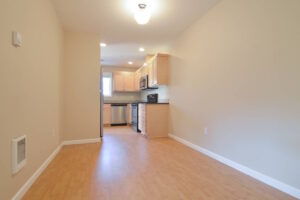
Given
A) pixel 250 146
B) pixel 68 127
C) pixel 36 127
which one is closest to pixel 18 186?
pixel 36 127

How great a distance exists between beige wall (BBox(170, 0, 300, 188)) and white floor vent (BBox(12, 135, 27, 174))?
105 inches

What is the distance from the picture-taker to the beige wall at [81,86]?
3932 mm

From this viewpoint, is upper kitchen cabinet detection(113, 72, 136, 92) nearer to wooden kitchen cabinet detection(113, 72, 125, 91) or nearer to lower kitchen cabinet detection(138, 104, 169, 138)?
wooden kitchen cabinet detection(113, 72, 125, 91)

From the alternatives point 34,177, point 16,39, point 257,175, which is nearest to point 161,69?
point 257,175

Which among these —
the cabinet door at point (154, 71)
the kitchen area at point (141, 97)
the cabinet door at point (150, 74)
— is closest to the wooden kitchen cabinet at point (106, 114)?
the kitchen area at point (141, 97)

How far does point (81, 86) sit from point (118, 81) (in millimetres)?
3402

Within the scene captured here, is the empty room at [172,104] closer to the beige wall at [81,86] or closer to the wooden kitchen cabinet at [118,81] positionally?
the beige wall at [81,86]

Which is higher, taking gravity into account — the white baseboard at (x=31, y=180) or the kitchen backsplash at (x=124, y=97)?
the kitchen backsplash at (x=124, y=97)

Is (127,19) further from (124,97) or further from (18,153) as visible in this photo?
(124,97)

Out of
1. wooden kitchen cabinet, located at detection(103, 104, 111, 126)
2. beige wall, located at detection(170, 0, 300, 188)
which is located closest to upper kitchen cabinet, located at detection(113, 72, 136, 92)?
wooden kitchen cabinet, located at detection(103, 104, 111, 126)

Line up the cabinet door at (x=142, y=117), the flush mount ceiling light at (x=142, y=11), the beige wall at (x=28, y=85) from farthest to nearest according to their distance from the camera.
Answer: the cabinet door at (x=142, y=117), the flush mount ceiling light at (x=142, y=11), the beige wall at (x=28, y=85)

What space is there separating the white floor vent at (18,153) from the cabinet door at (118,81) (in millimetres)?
5600

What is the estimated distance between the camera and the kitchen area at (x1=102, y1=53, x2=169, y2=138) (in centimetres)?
462

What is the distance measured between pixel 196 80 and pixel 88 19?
2.46 metres
